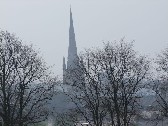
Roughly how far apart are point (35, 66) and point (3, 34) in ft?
11.2

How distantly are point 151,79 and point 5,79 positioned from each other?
12.1 metres

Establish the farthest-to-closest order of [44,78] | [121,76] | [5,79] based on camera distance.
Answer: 1. [121,76]
2. [44,78]
3. [5,79]

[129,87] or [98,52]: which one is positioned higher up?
[98,52]

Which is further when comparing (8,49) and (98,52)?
(98,52)

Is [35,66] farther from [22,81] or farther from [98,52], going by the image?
[98,52]

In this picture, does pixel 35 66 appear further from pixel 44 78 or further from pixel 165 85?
pixel 165 85

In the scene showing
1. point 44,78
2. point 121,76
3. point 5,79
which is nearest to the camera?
point 5,79

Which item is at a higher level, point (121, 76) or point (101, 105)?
point (121, 76)

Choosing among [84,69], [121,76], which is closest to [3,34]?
[84,69]

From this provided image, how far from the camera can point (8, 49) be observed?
25.9m

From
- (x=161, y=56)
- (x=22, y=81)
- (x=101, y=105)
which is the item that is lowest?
(x=101, y=105)

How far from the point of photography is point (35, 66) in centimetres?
2683

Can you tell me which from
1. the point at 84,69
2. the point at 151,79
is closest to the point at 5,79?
the point at 84,69

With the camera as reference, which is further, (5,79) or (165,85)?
(165,85)
